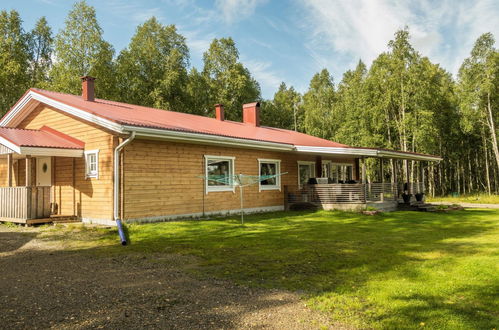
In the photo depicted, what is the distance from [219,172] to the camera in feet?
43.3

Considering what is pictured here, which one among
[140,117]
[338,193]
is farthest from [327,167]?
[140,117]

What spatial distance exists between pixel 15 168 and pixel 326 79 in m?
31.7

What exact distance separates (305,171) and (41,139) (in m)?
11.4

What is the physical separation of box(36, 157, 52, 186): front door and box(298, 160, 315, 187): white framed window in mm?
10288

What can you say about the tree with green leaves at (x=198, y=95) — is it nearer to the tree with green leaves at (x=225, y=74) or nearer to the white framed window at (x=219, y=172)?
the tree with green leaves at (x=225, y=74)

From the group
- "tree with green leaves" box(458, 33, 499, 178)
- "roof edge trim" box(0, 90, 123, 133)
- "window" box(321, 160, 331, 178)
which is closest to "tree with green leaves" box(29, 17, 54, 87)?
"roof edge trim" box(0, 90, 123, 133)

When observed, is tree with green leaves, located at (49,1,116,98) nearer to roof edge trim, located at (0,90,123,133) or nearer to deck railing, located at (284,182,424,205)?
roof edge trim, located at (0,90,123,133)

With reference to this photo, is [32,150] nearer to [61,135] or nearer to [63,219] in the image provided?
[61,135]

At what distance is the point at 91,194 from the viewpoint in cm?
1100

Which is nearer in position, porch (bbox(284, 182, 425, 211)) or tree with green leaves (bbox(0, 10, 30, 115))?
porch (bbox(284, 182, 425, 211))

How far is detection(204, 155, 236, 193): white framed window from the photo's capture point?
1260 centimetres

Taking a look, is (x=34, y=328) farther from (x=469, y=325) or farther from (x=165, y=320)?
(x=469, y=325)

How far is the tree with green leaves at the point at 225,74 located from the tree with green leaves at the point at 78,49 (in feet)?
34.8

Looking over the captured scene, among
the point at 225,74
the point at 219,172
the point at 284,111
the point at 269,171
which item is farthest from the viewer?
the point at 284,111
